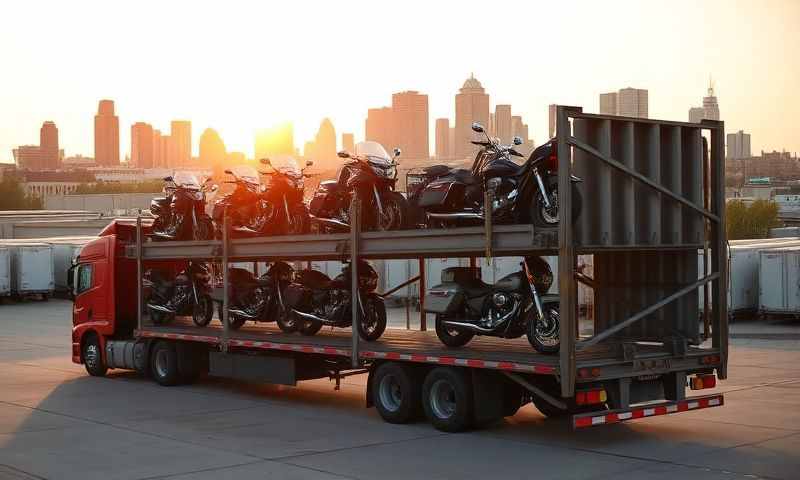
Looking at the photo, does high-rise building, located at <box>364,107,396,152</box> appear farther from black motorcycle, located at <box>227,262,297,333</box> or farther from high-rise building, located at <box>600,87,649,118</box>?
high-rise building, located at <box>600,87,649,118</box>

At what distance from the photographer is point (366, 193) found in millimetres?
16125

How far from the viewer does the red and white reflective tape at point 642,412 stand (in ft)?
39.4

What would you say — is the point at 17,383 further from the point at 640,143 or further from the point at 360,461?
the point at 640,143

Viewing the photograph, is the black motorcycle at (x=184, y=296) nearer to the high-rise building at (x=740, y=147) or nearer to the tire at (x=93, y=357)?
the tire at (x=93, y=357)

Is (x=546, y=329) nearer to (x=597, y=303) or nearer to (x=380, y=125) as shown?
(x=597, y=303)

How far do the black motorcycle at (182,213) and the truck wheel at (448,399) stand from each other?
761 cm

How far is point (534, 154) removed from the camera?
13.2 m

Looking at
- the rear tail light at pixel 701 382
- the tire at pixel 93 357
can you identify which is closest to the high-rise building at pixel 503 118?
the tire at pixel 93 357

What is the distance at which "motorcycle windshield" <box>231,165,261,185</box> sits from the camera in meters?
19.2

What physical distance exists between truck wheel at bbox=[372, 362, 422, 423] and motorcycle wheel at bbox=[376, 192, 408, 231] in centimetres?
218

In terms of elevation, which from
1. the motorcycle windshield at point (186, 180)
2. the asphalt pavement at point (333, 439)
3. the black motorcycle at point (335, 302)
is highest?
the motorcycle windshield at point (186, 180)

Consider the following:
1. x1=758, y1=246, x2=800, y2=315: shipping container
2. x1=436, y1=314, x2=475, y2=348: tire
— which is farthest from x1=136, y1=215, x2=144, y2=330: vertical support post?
x1=758, y1=246, x2=800, y2=315: shipping container

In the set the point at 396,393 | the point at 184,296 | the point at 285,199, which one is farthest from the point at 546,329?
the point at 184,296

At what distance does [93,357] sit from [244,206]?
479 cm
